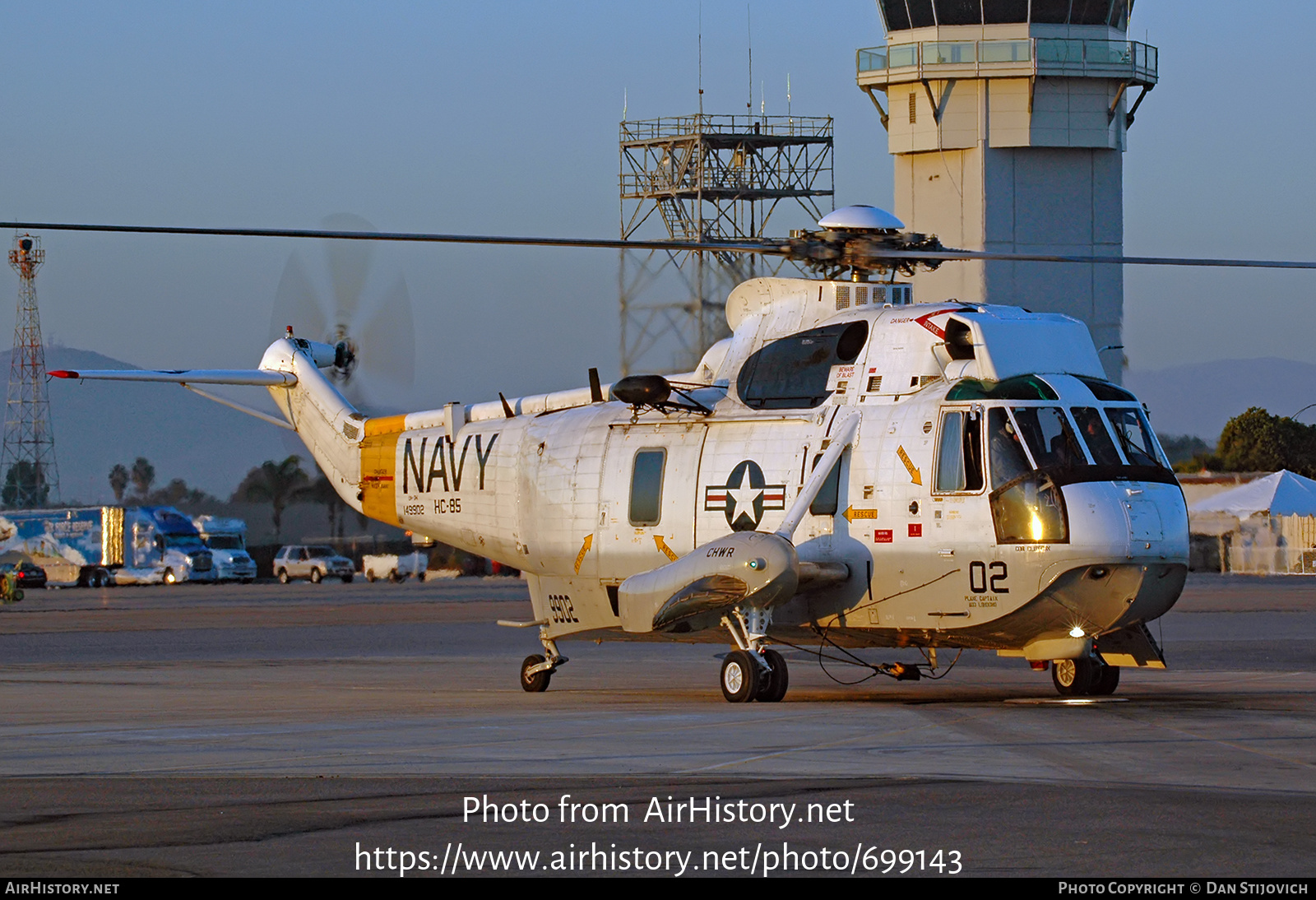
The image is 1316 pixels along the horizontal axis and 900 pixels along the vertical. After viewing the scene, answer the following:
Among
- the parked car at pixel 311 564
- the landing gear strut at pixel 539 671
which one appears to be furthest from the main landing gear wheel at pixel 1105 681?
the parked car at pixel 311 564

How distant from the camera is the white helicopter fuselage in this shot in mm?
15898

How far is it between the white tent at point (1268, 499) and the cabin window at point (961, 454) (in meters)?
56.0

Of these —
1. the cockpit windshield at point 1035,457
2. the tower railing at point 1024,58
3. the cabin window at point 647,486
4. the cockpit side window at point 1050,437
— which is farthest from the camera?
the tower railing at point 1024,58

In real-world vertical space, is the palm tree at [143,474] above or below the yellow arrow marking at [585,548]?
below

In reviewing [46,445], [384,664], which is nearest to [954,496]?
[384,664]

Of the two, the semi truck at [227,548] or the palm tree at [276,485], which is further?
the palm tree at [276,485]

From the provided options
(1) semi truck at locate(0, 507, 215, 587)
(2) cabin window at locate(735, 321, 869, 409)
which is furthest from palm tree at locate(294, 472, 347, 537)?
(2) cabin window at locate(735, 321, 869, 409)

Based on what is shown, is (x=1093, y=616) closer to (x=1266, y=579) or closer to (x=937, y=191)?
(x=1266, y=579)

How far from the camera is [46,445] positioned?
335 feet

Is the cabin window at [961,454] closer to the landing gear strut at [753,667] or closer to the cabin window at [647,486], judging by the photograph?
the landing gear strut at [753,667]

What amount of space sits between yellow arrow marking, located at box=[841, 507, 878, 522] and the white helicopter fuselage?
30 millimetres

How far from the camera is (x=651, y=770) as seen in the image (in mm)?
11586

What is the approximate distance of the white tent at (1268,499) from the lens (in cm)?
6838
